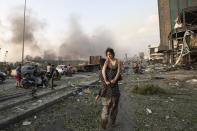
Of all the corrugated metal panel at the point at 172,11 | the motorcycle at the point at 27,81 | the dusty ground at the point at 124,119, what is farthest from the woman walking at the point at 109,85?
the corrugated metal panel at the point at 172,11

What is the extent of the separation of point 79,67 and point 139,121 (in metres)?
21.4

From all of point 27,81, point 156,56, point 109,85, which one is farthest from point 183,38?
point 156,56

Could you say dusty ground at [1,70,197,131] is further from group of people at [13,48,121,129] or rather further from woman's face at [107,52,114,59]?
woman's face at [107,52,114,59]

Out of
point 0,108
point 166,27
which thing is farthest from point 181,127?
point 166,27

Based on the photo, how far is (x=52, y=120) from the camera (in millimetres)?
3078

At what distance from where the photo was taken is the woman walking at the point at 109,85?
247 centimetres

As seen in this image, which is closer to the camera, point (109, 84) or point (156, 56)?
point (109, 84)

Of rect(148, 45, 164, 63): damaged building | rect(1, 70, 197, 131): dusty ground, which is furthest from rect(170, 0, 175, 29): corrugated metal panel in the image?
rect(1, 70, 197, 131): dusty ground

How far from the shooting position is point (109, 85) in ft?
8.20

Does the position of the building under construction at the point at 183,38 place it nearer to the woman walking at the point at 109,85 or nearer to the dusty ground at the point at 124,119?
the dusty ground at the point at 124,119

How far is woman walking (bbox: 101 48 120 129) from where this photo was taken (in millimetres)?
2475

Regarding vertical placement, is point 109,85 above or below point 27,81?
above

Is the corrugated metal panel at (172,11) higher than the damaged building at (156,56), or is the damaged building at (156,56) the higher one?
the corrugated metal panel at (172,11)

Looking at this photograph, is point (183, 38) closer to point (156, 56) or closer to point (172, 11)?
point (172, 11)
